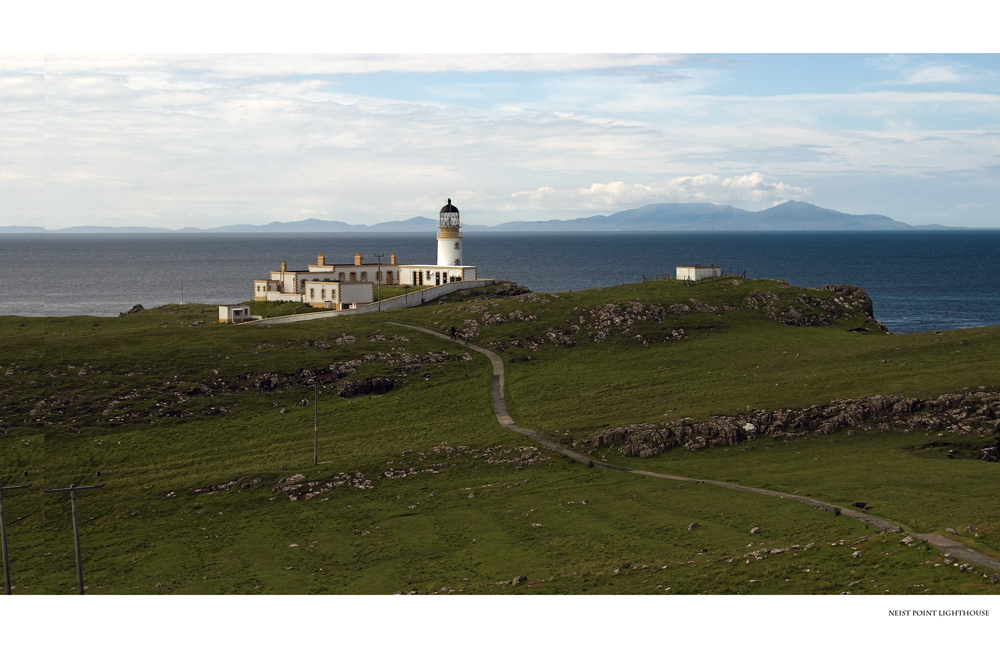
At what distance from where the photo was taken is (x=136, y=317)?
4210 inches

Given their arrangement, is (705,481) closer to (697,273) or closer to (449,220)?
(697,273)

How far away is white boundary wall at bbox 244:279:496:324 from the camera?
9731 centimetres

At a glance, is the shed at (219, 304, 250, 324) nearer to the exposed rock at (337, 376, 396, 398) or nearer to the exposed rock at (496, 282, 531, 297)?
A: the exposed rock at (337, 376, 396, 398)

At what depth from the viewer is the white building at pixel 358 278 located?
4063 inches

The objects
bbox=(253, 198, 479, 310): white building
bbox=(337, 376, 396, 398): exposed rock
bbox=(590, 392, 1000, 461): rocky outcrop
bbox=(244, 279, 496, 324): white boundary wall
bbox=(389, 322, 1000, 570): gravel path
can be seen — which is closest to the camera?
bbox=(389, 322, 1000, 570): gravel path

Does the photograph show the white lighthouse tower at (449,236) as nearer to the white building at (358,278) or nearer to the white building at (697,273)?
the white building at (358,278)

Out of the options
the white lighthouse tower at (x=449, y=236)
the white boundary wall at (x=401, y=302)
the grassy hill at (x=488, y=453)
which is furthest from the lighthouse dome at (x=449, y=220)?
the grassy hill at (x=488, y=453)

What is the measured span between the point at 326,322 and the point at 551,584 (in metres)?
59.0

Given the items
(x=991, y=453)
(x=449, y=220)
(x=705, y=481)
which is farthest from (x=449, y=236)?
(x=991, y=453)

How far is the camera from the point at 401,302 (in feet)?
336

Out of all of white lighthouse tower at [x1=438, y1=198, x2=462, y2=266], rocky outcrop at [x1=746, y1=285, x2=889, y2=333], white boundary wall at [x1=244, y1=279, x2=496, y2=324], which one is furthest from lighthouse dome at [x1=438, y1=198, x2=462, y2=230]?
rocky outcrop at [x1=746, y1=285, x2=889, y2=333]

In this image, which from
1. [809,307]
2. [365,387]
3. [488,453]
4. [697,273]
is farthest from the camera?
[697,273]

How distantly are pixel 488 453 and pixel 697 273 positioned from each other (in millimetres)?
54602

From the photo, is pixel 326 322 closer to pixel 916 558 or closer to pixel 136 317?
pixel 136 317
